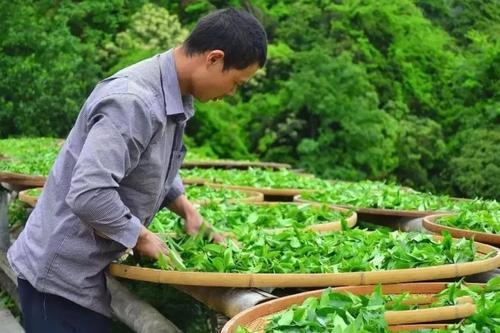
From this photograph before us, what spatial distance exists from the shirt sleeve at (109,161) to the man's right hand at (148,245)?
86mm

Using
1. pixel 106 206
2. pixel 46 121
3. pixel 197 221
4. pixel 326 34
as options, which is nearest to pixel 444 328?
pixel 106 206

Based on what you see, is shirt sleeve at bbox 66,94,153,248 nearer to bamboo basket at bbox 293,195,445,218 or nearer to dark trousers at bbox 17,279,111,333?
dark trousers at bbox 17,279,111,333

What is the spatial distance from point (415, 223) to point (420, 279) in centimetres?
189

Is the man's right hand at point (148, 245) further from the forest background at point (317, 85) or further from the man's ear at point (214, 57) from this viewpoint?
the forest background at point (317, 85)

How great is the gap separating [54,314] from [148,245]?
1.16 feet

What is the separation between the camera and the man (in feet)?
7.14

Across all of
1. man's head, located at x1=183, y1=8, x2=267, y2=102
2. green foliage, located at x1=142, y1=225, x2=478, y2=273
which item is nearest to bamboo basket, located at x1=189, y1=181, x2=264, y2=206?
green foliage, located at x1=142, y1=225, x2=478, y2=273

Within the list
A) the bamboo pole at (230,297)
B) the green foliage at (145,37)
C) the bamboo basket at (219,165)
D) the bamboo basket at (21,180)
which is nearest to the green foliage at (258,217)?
the bamboo pole at (230,297)

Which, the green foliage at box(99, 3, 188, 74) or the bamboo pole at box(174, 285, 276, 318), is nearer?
the bamboo pole at box(174, 285, 276, 318)

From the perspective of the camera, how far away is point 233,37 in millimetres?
2264

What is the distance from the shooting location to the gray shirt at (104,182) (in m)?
2.16

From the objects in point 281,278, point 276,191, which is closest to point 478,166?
point 276,191

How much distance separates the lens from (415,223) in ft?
14.0

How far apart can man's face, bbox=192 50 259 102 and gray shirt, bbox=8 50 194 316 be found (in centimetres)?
7
